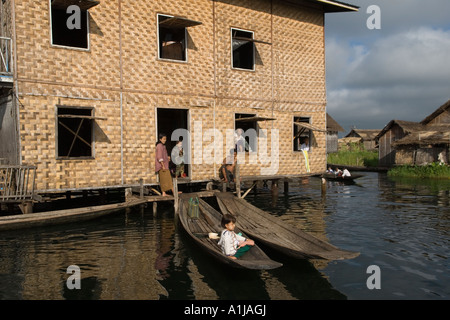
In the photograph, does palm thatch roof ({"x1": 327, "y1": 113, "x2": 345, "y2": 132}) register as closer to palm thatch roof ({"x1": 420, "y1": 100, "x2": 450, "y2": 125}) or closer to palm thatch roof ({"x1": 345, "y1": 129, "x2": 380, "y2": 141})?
palm thatch roof ({"x1": 420, "y1": 100, "x2": 450, "y2": 125})

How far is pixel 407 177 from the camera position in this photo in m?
25.3

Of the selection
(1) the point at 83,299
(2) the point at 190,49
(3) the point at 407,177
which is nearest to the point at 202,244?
(1) the point at 83,299

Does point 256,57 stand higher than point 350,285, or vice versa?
point 256,57

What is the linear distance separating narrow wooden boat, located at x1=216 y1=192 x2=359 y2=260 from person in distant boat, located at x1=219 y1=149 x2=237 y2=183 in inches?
60.8

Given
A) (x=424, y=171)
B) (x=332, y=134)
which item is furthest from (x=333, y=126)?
(x=424, y=171)

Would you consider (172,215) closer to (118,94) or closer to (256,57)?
(118,94)

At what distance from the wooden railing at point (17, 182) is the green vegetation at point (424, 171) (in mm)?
23049

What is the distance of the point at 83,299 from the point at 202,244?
214 centimetres

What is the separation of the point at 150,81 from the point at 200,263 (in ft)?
21.5

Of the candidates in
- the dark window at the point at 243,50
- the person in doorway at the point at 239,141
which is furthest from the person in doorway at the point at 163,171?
the dark window at the point at 243,50

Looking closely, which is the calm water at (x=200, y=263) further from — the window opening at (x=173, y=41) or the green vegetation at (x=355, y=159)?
the green vegetation at (x=355, y=159)

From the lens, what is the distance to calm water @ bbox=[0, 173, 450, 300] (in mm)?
5754

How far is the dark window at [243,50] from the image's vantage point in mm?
13961

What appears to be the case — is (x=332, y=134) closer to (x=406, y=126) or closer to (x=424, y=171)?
(x=406, y=126)
